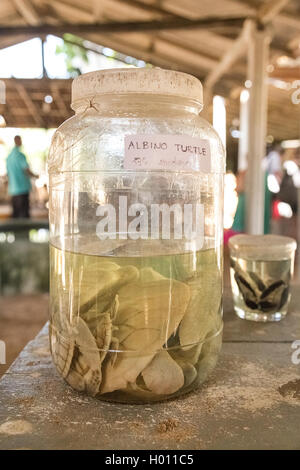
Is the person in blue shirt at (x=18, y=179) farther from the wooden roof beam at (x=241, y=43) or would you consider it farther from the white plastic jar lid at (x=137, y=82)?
the white plastic jar lid at (x=137, y=82)

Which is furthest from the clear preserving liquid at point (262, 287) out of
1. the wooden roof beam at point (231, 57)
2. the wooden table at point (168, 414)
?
the wooden roof beam at point (231, 57)

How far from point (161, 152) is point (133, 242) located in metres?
0.18

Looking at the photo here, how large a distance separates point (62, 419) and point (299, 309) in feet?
2.48

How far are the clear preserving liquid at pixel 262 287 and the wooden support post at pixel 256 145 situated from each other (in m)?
3.10

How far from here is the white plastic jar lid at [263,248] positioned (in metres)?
1.07

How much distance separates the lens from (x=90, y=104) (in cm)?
72

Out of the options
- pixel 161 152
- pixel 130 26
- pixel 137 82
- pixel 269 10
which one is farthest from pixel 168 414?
pixel 130 26

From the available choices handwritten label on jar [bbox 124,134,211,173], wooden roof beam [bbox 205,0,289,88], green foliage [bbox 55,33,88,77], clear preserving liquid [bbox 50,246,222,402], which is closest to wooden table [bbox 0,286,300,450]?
clear preserving liquid [bbox 50,246,222,402]

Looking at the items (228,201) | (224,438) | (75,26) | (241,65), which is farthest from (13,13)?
(224,438)

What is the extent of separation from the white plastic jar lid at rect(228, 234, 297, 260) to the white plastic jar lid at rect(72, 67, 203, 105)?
1.60ft

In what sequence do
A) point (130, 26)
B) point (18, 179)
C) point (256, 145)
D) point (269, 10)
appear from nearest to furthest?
1. point (269, 10)
2. point (256, 145)
3. point (130, 26)
4. point (18, 179)

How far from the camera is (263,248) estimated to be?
42.2 inches

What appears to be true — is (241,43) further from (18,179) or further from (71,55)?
(71,55)

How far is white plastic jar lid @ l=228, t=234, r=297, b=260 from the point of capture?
107cm
